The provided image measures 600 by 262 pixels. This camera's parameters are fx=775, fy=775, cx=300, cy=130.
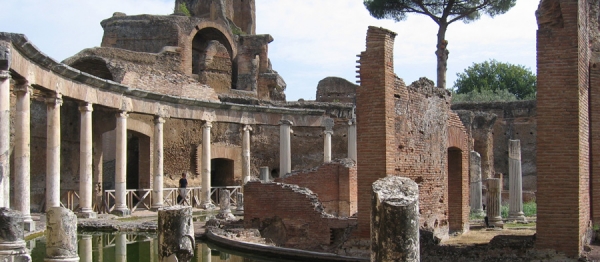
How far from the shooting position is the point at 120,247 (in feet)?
46.7

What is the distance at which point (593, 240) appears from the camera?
11523mm

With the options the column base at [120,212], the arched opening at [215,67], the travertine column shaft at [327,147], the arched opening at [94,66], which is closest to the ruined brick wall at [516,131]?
the travertine column shaft at [327,147]

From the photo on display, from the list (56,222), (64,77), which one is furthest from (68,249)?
(64,77)

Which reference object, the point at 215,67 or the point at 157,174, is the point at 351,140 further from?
the point at 215,67

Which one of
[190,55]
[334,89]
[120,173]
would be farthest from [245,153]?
[334,89]

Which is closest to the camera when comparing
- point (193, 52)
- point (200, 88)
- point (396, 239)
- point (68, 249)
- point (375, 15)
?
point (396, 239)

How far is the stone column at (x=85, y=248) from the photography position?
1261cm

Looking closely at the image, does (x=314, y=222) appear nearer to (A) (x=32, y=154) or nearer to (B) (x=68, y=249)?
(B) (x=68, y=249)

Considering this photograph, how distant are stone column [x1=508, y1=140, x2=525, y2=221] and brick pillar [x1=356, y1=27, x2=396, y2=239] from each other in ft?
31.5

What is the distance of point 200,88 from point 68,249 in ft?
57.8

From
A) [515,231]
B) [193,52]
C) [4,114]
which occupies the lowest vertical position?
[515,231]

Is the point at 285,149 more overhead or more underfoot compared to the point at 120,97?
more underfoot

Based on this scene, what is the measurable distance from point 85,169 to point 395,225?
13907 mm

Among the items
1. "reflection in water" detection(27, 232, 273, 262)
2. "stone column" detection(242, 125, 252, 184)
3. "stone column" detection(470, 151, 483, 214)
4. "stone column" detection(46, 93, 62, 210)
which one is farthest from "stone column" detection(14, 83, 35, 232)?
"stone column" detection(470, 151, 483, 214)
